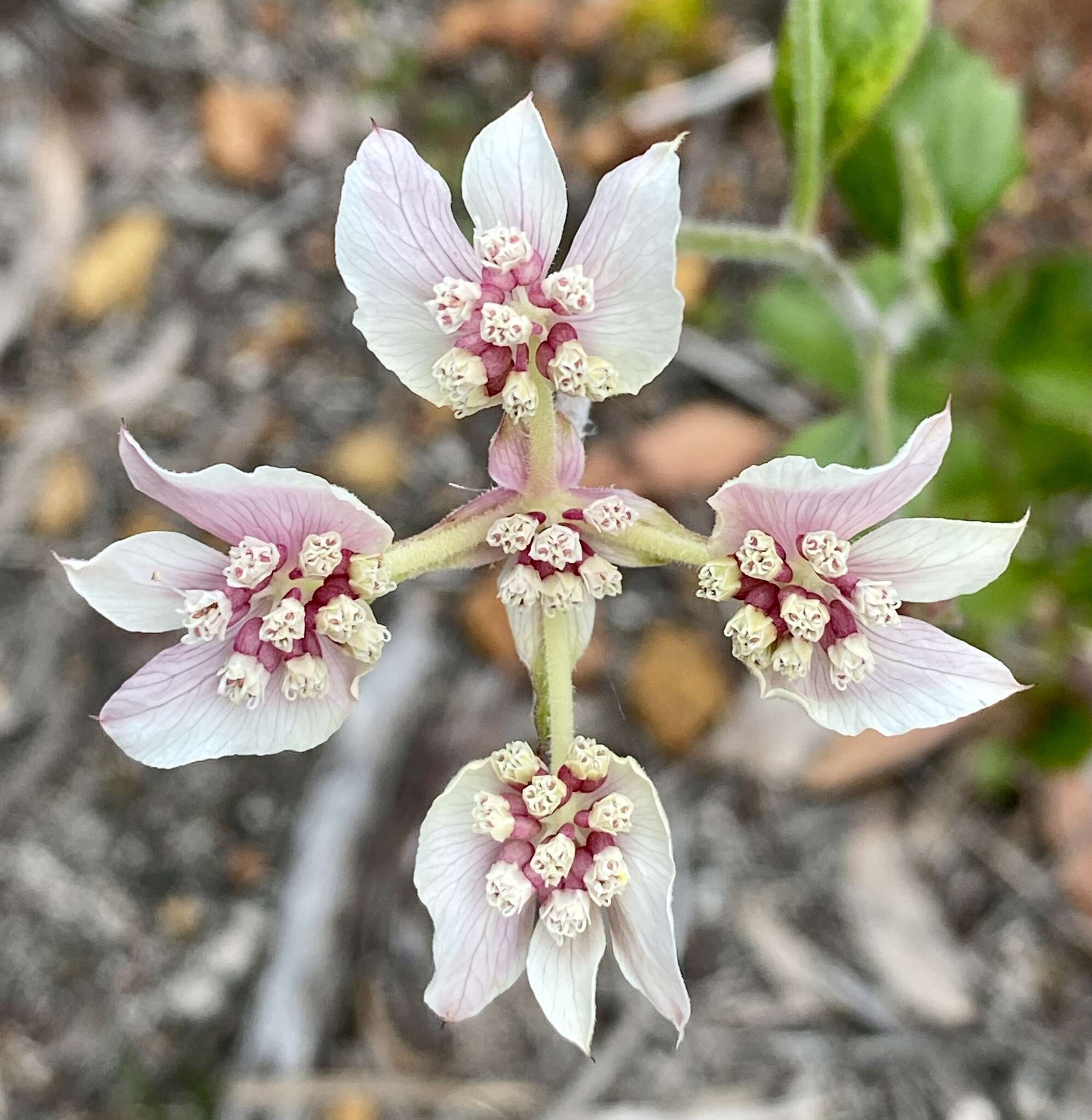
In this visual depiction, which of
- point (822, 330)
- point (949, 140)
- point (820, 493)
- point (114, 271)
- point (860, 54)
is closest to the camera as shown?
point (820, 493)

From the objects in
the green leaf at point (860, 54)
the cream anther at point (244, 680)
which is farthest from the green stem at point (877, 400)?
the cream anther at point (244, 680)

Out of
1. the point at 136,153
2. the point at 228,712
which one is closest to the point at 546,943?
the point at 228,712

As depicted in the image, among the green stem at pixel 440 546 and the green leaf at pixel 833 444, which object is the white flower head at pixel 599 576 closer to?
the green stem at pixel 440 546

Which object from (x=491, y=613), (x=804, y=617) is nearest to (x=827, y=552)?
(x=804, y=617)

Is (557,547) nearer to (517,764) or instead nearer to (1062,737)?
(517,764)

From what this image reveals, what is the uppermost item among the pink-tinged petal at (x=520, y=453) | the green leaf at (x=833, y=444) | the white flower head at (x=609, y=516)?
the pink-tinged petal at (x=520, y=453)

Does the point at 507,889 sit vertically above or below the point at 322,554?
below
